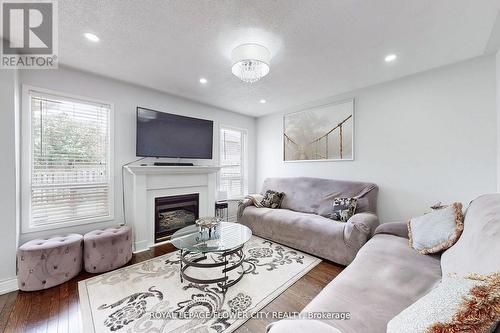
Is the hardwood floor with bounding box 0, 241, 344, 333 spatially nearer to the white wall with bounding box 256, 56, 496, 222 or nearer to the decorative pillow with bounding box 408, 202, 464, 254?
the decorative pillow with bounding box 408, 202, 464, 254

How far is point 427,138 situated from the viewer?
2662 mm

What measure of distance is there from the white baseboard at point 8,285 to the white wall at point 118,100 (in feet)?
1.46

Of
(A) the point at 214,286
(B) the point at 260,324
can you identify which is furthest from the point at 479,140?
(A) the point at 214,286

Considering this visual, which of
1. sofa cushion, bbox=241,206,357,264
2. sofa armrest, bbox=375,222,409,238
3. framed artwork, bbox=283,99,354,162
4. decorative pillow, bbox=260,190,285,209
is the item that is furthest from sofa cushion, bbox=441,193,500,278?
decorative pillow, bbox=260,190,285,209

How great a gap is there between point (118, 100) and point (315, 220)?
3.36m

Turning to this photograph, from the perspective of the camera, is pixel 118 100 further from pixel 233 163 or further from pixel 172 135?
pixel 233 163

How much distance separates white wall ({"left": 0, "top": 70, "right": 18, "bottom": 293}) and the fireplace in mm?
1488

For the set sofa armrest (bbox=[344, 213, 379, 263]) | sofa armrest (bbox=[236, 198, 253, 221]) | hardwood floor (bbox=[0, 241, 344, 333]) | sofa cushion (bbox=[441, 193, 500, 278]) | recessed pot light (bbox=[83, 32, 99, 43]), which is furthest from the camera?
sofa armrest (bbox=[236, 198, 253, 221])

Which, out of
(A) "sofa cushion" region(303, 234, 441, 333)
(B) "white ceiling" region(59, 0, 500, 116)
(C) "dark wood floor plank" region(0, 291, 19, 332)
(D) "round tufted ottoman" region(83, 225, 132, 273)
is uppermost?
(B) "white ceiling" region(59, 0, 500, 116)

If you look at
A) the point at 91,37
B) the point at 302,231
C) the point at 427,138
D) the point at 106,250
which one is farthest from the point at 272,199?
the point at 91,37

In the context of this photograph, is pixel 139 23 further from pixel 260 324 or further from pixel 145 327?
pixel 260 324

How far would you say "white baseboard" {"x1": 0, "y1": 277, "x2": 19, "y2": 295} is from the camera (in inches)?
75.5

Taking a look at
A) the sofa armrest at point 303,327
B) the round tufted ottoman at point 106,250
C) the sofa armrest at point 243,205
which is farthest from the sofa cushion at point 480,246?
the round tufted ottoman at point 106,250

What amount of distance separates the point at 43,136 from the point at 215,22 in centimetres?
243
